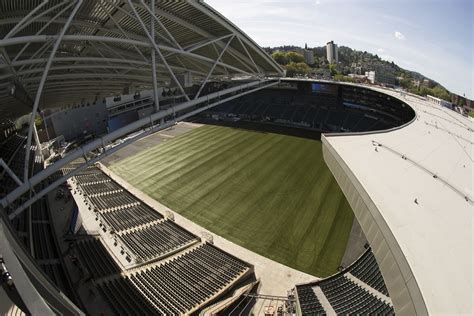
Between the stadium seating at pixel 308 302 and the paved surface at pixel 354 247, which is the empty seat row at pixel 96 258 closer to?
the stadium seating at pixel 308 302

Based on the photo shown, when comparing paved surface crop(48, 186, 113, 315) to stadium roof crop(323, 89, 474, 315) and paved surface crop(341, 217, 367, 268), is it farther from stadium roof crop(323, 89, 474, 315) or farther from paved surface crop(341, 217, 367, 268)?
paved surface crop(341, 217, 367, 268)

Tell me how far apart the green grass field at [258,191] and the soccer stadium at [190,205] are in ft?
0.65

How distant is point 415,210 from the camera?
11633mm

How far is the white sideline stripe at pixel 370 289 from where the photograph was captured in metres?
14.5

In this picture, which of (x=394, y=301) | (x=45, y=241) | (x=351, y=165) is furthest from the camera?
(x=45, y=241)

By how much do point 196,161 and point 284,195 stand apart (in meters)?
14.4

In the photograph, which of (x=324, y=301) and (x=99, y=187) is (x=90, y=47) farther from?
(x=324, y=301)

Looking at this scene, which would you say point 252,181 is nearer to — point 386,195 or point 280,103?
point 386,195

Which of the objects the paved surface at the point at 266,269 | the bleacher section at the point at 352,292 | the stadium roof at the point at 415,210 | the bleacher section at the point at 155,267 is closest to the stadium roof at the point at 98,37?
the stadium roof at the point at 415,210

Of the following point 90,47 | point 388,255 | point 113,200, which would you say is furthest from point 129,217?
point 388,255

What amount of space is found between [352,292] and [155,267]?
12803mm

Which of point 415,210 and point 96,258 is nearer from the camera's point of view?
point 415,210

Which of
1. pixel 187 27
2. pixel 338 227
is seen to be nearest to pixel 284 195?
pixel 338 227

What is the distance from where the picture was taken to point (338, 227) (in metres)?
22.5
